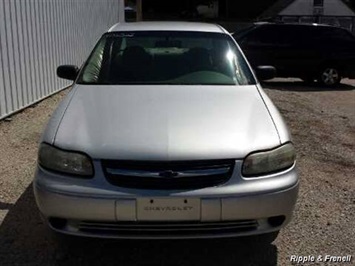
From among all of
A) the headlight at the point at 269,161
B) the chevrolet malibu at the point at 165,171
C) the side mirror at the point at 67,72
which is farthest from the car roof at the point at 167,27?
the headlight at the point at 269,161

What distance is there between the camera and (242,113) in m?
3.72

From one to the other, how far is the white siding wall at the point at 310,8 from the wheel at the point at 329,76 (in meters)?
22.1

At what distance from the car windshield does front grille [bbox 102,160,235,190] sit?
4.60ft

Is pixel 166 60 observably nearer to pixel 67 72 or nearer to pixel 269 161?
pixel 67 72

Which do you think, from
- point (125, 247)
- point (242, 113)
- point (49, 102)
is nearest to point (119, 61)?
point (242, 113)

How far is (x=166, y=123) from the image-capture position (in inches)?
137

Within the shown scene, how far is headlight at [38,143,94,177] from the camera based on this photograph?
125 inches

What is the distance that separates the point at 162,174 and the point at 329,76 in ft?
39.3

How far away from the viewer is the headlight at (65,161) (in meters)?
3.18

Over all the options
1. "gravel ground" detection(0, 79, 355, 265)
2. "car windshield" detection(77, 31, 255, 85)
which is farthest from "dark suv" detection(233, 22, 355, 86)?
"car windshield" detection(77, 31, 255, 85)

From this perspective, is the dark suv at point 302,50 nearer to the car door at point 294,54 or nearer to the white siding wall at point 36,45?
the car door at point 294,54

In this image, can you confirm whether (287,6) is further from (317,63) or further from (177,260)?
(177,260)

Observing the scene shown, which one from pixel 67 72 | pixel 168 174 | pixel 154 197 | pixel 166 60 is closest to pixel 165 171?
pixel 168 174

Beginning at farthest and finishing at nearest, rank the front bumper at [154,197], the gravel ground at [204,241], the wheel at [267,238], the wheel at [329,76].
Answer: the wheel at [329,76]
the wheel at [267,238]
the gravel ground at [204,241]
the front bumper at [154,197]
